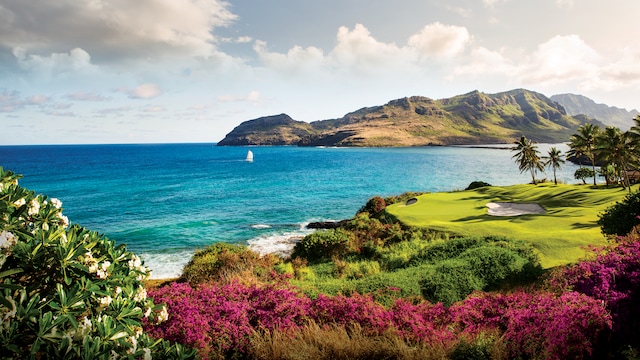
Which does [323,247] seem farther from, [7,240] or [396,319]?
[7,240]

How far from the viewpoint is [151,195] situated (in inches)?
2450

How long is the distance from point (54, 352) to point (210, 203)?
5357cm

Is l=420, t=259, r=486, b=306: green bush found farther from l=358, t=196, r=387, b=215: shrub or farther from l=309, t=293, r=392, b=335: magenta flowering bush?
l=358, t=196, r=387, b=215: shrub

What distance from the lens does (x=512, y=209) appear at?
3541 centimetres

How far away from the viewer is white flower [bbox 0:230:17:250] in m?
4.01

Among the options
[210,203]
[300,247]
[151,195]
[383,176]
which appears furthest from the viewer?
[383,176]

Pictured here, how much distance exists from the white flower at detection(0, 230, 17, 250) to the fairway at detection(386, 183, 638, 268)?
65.3 feet

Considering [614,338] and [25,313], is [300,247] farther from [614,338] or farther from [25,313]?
[25,313]

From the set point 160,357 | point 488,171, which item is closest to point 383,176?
point 488,171

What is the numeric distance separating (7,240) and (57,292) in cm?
89

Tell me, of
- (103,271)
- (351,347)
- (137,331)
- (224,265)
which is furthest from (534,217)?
(103,271)

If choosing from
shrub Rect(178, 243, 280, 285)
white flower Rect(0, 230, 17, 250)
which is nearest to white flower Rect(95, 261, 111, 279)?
white flower Rect(0, 230, 17, 250)

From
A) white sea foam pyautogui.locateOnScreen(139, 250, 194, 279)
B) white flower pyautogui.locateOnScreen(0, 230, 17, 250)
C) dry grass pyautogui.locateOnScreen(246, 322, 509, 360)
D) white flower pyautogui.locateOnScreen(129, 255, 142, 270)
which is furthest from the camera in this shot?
white sea foam pyautogui.locateOnScreen(139, 250, 194, 279)

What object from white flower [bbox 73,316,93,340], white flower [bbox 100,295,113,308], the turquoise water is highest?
white flower [bbox 100,295,113,308]
